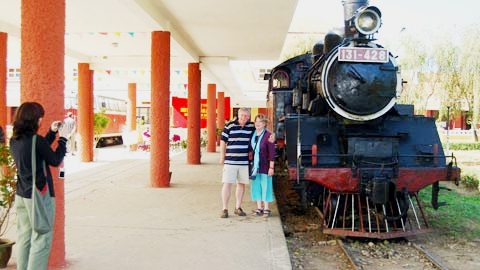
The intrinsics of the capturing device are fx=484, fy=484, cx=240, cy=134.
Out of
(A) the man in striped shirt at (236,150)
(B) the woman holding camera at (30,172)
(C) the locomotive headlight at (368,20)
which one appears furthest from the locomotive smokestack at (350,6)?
(B) the woman holding camera at (30,172)

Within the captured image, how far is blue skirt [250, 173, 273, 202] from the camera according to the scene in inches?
280

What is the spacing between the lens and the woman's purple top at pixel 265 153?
6918mm

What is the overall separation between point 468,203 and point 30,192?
9.53m

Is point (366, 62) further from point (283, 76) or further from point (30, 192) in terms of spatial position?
point (30, 192)

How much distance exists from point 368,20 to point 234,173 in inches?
108

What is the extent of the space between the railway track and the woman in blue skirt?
1.29m

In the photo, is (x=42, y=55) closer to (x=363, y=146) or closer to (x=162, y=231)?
(x=162, y=231)

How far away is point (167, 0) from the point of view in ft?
27.6

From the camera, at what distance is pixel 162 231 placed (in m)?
6.03

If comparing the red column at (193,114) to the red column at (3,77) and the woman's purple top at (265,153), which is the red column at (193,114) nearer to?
the red column at (3,77)

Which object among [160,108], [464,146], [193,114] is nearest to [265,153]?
[160,108]

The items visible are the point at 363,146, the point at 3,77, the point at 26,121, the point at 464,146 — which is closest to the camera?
the point at 26,121

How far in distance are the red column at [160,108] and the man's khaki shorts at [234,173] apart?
10.4 ft

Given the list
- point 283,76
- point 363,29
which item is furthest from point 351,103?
point 283,76
